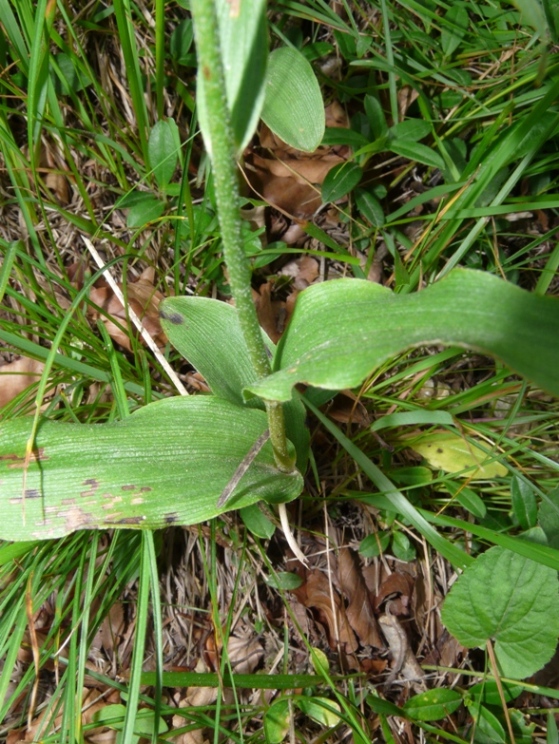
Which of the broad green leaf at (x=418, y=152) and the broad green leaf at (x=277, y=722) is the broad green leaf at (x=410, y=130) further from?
the broad green leaf at (x=277, y=722)

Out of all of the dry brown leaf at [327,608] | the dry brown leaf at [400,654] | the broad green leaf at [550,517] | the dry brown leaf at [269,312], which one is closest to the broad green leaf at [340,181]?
the dry brown leaf at [269,312]

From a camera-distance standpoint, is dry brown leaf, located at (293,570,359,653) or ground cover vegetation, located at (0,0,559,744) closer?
ground cover vegetation, located at (0,0,559,744)

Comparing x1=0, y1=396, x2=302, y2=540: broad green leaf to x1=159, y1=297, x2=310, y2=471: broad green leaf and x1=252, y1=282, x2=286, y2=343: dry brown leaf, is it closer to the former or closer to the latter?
x1=159, y1=297, x2=310, y2=471: broad green leaf

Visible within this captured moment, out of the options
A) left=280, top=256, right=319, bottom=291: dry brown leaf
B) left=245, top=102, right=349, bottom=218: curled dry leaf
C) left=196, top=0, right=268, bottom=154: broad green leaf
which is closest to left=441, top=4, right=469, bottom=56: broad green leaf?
left=245, top=102, right=349, bottom=218: curled dry leaf

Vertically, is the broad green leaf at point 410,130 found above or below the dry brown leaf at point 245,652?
above

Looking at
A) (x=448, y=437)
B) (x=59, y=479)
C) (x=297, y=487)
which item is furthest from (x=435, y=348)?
(x=59, y=479)

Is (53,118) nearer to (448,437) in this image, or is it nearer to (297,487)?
(297,487)
